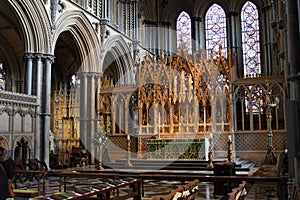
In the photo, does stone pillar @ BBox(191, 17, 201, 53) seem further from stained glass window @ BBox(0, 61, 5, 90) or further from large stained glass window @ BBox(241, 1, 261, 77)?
stained glass window @ BBox(0, 61, 5, 90)

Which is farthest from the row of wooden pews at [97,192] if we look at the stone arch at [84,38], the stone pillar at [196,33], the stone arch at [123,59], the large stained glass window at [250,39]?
the stone pillar at [196,33]

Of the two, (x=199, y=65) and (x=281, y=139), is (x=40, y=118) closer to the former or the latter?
(x=199, y=65)

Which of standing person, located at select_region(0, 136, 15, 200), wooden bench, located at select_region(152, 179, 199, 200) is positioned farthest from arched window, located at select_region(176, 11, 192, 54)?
standing person, located at select_region(0, 136, 15, 200)

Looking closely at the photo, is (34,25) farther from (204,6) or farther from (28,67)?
(204,6)

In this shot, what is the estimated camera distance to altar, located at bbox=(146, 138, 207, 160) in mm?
13117

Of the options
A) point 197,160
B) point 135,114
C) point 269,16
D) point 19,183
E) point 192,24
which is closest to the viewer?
point 19,183

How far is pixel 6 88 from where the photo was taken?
18.9 meters

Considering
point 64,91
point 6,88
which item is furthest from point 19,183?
point 64,91

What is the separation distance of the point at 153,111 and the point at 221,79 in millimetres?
3111

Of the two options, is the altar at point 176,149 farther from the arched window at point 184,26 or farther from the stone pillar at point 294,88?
the arched window at point 184,26

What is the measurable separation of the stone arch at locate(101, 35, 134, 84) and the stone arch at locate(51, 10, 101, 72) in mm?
2024

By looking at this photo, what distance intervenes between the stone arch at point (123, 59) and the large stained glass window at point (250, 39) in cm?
761

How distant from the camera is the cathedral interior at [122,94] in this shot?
43.0 ft

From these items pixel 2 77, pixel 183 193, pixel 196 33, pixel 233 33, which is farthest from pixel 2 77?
pixel 183 193
